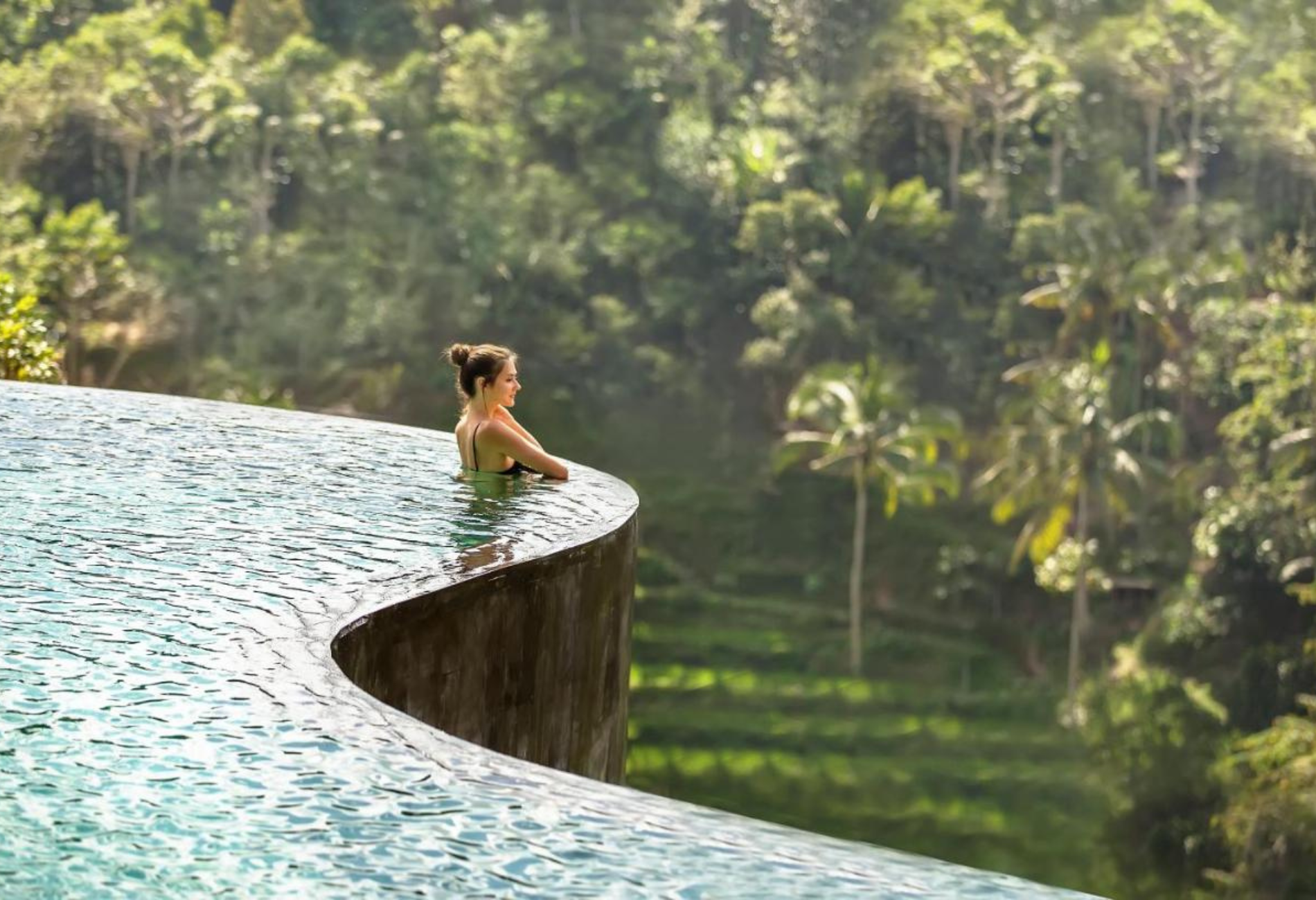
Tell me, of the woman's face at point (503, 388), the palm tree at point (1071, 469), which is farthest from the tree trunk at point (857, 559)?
the woman's face at point (503, 388)

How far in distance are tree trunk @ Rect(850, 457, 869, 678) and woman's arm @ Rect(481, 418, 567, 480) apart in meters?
23.6

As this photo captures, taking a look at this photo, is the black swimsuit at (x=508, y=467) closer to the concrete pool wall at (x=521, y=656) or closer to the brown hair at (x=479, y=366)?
the brown hair at (x=479, y=366)

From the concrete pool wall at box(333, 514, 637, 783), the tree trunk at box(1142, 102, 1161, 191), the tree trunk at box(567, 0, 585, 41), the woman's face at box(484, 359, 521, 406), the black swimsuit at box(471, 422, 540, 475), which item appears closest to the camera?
the concrete pool wall at box(333, 514, 637, 783)

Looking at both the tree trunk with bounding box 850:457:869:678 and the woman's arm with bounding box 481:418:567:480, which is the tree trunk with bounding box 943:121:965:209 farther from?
the woman's arm with bounding box 481:418:567:480

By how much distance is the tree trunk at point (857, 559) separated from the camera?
29781mm

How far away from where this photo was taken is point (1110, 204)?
32125mm

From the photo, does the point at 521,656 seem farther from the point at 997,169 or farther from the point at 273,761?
the point at 997,169

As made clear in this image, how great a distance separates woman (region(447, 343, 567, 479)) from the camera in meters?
6.42

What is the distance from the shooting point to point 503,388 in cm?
644

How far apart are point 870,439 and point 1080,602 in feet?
15.1

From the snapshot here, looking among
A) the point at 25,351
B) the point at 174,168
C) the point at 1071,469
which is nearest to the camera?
the point at 25,351

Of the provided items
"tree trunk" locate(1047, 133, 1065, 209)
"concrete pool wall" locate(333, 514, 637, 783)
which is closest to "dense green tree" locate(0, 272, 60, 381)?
"concrete pool wall" locate(333, 514, 637, 783)

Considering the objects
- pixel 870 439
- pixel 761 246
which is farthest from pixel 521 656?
pixel 761 246

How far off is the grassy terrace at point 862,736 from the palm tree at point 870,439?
157cm
